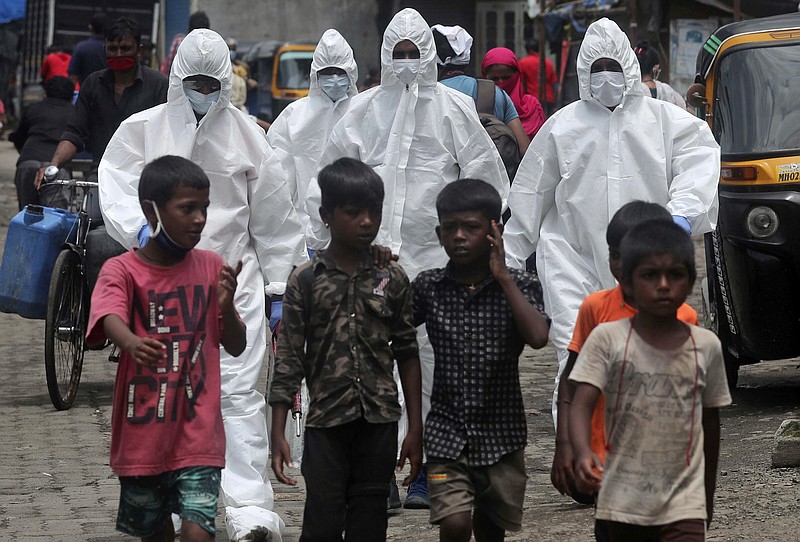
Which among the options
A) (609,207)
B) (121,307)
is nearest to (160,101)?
(609,207)

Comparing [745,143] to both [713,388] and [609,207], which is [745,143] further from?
[713,388]

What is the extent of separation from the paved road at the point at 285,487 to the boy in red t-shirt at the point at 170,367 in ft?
4.90

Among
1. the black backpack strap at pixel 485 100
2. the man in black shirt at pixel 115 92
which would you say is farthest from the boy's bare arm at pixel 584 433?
the man in black shirt at pixel 115 92

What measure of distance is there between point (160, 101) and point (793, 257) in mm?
3555

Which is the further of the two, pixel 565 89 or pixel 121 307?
pixel 565 89

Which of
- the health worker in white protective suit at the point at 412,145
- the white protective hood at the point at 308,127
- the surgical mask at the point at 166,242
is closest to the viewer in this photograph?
the surgical mask at the point at 166,242

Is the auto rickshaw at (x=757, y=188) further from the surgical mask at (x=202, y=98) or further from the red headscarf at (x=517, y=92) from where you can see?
the surgical mask at (x=202, y=98)

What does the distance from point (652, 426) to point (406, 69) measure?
326 cm

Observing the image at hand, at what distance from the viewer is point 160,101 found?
880cm

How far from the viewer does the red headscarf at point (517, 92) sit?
377 inches

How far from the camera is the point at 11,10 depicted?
29.3 m

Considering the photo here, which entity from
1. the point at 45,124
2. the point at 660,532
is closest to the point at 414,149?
the point at 660,532

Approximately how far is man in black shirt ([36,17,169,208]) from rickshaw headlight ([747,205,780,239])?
328cm

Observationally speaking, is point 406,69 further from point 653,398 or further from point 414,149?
point 653,398
